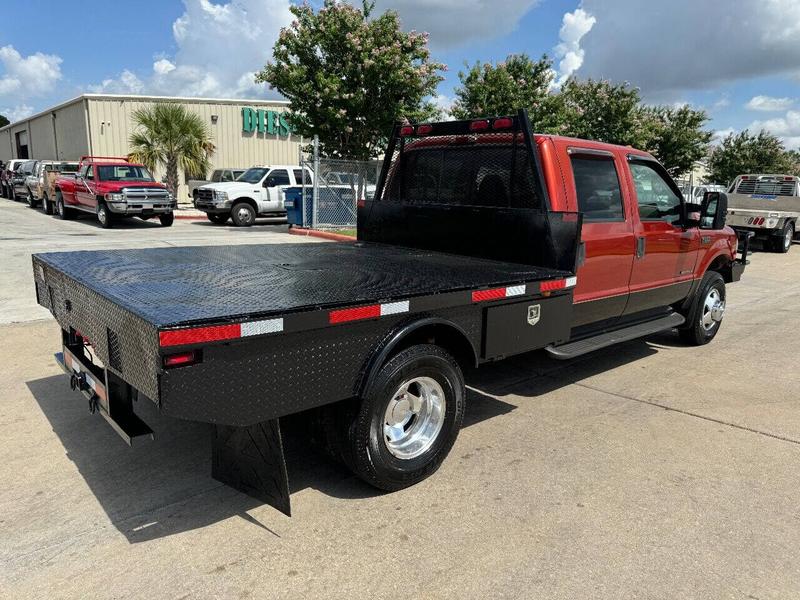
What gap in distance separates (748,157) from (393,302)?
40.2 meters

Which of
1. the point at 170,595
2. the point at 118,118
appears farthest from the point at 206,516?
the point at 118,118

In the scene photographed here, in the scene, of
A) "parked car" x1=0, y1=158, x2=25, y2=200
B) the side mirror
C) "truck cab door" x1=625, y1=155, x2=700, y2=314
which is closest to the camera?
"truck cab door" x1=625, y1=155, x2=700, y2=314

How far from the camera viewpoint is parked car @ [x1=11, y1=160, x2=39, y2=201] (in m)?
27.4

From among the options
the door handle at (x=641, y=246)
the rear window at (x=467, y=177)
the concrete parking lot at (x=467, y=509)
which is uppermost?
the rear window at (x=467, y=177)

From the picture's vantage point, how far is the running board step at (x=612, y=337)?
14.8 feet

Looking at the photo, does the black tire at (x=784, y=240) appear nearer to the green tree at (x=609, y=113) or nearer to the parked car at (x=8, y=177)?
the green tree at (x=609, y=113)

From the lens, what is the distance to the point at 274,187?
67.3 ft

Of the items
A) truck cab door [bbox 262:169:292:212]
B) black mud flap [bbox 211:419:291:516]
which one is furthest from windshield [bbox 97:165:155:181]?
black mud flap [bbox 211:419:291:516]

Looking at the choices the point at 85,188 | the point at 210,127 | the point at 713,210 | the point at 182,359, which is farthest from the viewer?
the point at 210,127

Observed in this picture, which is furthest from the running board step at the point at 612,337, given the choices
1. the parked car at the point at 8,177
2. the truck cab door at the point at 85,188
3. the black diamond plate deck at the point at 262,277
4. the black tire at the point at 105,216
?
the parked car at the point at 8,177

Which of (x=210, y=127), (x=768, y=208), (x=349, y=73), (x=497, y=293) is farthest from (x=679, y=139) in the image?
(x=497, y=293)

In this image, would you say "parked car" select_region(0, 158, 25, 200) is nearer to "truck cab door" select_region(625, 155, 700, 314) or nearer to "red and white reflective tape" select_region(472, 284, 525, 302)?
"truck cab door" select_region(625, 155, 700, 314)

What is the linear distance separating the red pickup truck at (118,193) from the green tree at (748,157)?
33194 mm

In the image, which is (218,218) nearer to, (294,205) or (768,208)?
(294,205)
